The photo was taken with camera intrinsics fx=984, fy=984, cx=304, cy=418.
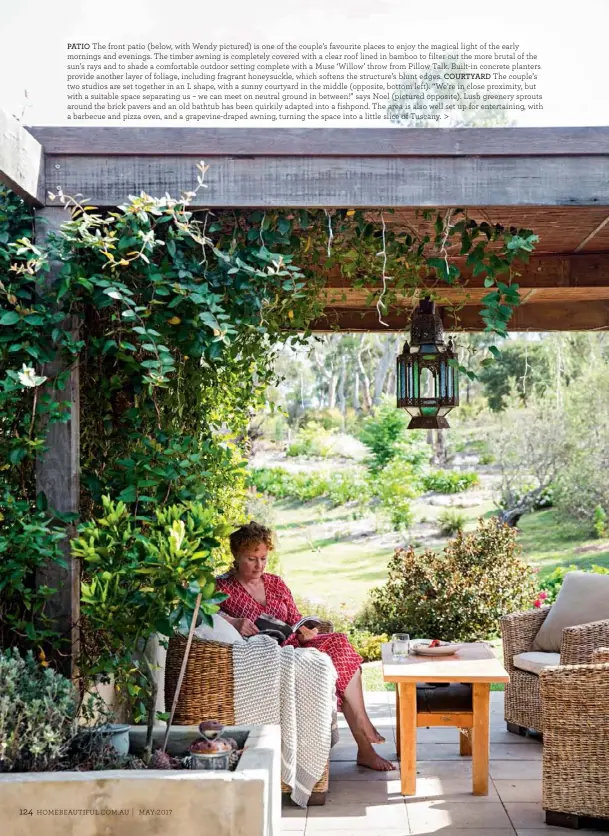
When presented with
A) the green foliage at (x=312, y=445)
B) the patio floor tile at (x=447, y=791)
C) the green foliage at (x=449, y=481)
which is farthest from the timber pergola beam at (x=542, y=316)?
the green foliage at (x=312, y=445)

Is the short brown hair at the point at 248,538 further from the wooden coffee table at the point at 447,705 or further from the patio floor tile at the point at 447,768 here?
the patio floor tile at the point at 447,768

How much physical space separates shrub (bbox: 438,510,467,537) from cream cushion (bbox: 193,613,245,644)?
8743mm

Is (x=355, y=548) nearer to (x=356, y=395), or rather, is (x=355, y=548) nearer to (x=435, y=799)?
(x=356, y=395)

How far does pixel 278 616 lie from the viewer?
4660mm

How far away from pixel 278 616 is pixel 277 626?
0.82ft

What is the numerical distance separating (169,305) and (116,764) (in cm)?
143

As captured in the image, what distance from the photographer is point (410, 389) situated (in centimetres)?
471

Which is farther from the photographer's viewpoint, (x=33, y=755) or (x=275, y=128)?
(x=275, y=128)

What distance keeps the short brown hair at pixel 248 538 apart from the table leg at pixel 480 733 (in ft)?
3.87

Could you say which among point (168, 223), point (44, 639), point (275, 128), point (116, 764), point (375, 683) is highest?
point (275, 128)

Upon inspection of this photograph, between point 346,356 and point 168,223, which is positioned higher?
point 346,356

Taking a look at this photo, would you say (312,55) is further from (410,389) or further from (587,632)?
(587,632)

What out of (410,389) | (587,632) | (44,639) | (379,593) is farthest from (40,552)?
(379,593)

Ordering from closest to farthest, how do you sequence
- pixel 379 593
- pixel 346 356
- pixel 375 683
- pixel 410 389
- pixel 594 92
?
pixel 410 389 → pixel 375 683 → pixel 379 593 → pixel 594 92 → pixel 346 356
